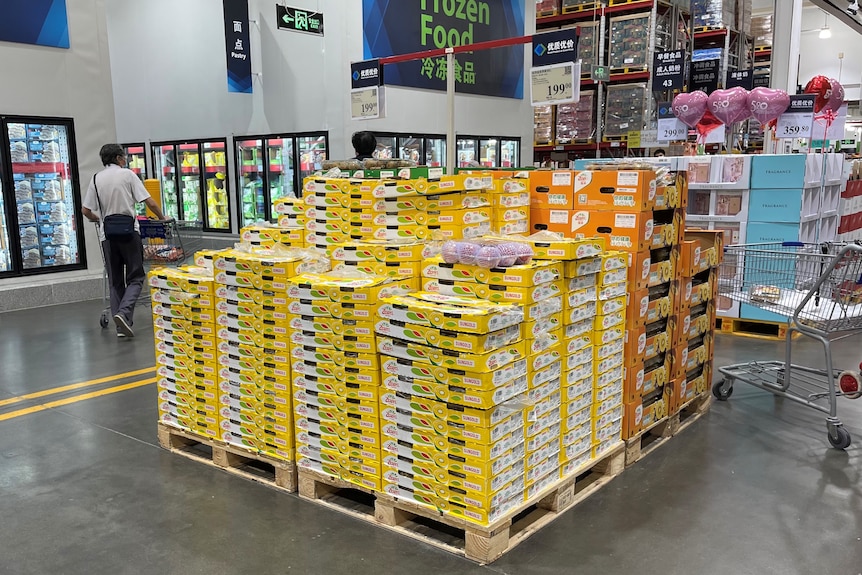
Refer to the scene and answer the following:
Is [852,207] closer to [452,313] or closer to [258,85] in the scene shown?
[452,313]

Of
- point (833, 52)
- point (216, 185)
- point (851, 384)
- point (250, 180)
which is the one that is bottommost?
point (851, 384)

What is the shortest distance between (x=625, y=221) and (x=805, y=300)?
4.89ft

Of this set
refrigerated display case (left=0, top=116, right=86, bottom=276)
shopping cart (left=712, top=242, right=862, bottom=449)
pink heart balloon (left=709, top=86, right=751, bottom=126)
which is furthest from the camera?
refrigerated display case (left=0, top=116, right=86, bottom=276)

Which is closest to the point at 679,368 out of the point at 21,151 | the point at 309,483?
the point at 309,483

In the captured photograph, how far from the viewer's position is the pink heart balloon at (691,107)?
8.77 m

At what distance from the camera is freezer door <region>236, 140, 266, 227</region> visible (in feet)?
42.1

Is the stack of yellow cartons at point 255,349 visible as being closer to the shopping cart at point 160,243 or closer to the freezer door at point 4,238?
the shopping cart at point 160,243

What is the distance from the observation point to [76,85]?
32.9 feet

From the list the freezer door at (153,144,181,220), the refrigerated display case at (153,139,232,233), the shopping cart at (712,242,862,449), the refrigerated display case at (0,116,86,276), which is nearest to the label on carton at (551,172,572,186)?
the shopping cart at (712,242,862,449)

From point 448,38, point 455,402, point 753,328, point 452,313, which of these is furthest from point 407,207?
point 448,38

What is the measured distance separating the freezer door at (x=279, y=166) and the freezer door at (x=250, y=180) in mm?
196

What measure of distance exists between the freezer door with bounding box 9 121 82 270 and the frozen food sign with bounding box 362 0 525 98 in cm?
476

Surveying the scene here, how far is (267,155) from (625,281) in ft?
31.4

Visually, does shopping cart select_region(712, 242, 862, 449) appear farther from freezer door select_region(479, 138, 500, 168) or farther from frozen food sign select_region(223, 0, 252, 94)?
frozen food sign select_region(223, 0, 252, 94)
